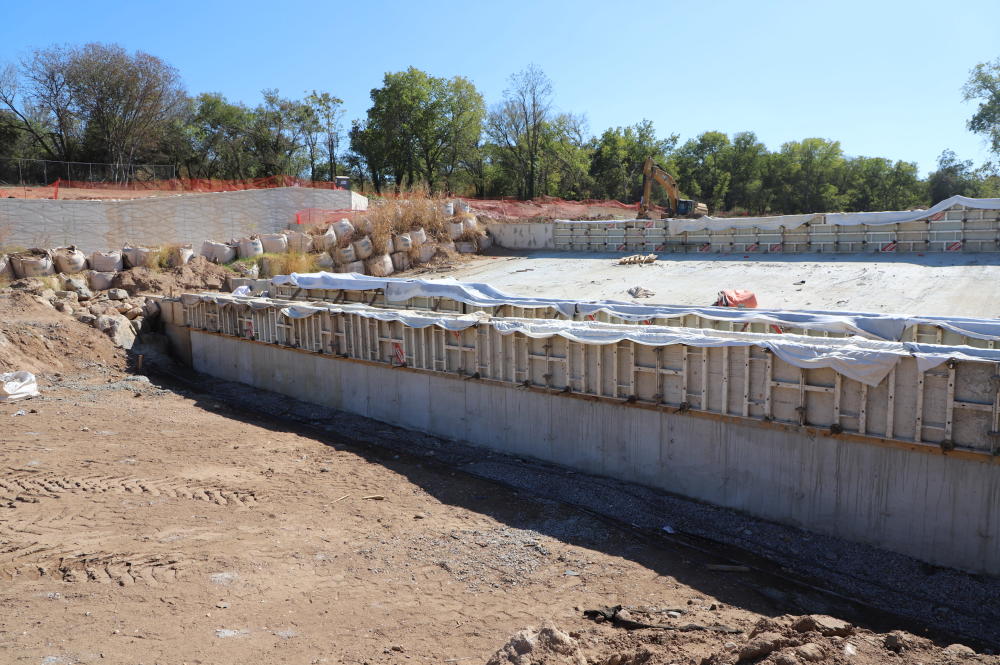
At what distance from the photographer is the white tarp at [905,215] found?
22188 millimetres

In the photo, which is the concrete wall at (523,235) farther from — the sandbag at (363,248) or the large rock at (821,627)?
the large rock at (821,627)

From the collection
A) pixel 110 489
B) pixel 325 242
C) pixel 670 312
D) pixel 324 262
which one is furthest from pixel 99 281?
Result: pixel 670 312

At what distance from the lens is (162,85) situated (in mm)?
43625

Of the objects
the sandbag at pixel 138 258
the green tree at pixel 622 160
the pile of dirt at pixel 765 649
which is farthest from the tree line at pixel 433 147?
the pile of dirt at pixel 765 649

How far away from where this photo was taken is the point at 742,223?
27531 millimetres

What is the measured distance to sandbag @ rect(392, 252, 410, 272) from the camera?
31.5m

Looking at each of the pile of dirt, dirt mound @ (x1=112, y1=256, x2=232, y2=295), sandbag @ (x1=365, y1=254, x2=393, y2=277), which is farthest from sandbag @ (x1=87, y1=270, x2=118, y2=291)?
the pile of dirt

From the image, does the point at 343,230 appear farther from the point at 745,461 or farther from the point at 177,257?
the point at 745,461

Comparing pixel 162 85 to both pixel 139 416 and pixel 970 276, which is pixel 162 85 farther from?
pixel 970 276

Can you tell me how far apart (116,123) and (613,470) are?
1669 inches

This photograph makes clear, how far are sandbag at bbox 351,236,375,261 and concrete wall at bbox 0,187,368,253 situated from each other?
6.38 m

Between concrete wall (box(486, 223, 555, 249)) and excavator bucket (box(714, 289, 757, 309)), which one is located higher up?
concrete wall (box(486, 223, 555, 249))

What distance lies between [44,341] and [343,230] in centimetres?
1349

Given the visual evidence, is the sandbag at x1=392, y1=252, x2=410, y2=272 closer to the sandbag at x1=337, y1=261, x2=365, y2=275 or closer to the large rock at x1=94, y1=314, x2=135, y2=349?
the sandbag at x1=337, y1=261, x2=365, y2=275
